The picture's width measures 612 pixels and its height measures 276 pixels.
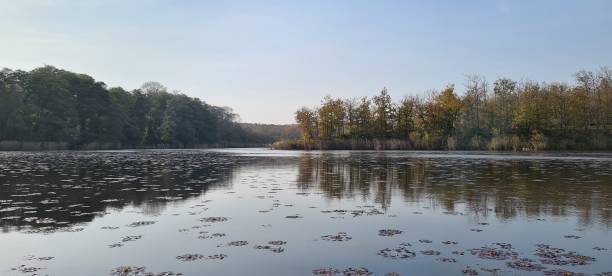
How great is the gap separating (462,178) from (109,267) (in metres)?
18.9

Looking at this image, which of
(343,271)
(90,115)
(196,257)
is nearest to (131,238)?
(196,257)

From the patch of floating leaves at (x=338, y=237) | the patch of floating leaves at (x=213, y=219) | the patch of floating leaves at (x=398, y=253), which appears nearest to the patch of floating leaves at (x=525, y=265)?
the patch of floating leaves at (x=398, y=253)

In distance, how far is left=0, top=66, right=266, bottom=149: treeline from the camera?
75.2 meters

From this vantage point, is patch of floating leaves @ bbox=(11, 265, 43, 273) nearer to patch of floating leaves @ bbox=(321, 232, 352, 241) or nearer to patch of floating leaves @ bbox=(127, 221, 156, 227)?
patch of floating leaves @ bbox=(127, 221, 156, 227)

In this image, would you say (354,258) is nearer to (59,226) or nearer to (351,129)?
(59,226)

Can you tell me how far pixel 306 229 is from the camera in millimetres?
10461

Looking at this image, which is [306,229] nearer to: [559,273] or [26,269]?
[559,273]

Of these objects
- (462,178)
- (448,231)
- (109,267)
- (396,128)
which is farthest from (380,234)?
(396,128)

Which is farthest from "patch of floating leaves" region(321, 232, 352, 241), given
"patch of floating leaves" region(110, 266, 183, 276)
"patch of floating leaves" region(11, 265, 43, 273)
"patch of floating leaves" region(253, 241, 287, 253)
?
"patch of floating leaves" region(11, 265, 43, 273)

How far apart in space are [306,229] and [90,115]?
9261 cm

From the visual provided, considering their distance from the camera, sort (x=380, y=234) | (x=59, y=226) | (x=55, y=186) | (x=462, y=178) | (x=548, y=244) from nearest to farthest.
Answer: (x=548, y=244), (x=380, y=234), (x=59, y=226), (x=55, y=186), (x=462, y=178)

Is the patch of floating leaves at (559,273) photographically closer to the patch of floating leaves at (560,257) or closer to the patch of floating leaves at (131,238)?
the patch of floating leaves at (560,257)

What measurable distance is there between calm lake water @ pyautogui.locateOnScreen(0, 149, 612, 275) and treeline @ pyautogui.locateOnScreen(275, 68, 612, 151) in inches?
2077

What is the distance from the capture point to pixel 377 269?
720cm
